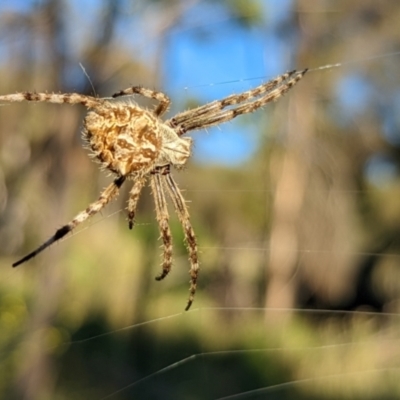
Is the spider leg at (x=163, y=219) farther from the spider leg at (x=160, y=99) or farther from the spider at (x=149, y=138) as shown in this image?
the spider leg at (x=160, y=99)

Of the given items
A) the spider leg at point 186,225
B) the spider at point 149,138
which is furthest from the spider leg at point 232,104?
the spider leg at point 186,225

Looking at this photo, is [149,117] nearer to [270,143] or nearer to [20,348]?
[20,348]

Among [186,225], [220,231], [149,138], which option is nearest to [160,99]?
[149,138]

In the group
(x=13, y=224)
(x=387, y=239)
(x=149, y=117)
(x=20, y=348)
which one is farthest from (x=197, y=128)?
(x=387, y=239)

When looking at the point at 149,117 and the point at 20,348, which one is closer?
the point at 149,117

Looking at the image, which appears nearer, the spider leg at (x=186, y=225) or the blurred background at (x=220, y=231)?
the spider leg at (x=186, y=225)

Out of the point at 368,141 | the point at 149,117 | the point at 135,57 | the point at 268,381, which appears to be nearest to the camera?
the point at 149,117
